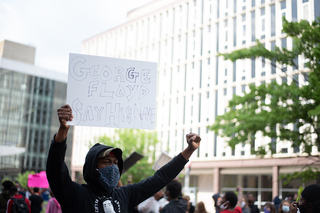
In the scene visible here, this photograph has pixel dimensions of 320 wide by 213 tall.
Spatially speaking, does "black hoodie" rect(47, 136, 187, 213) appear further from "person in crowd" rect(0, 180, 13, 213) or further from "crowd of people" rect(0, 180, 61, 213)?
"person in crowd" rect(0, 180, 13, 213)

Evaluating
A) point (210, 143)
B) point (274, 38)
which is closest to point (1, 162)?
point (210, 143)

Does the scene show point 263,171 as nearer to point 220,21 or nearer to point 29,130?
point 220,21

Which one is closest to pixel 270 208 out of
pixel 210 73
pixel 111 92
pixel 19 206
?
pixel 19 206

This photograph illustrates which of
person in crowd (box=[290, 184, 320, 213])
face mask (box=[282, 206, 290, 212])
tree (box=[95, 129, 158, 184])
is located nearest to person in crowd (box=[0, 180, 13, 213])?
face mask (box=[282, 206, 290, 212])

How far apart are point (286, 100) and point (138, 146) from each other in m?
25.5

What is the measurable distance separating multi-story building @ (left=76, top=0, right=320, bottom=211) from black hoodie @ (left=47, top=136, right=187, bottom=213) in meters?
28.9

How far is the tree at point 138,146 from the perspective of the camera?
A: 39.1 m

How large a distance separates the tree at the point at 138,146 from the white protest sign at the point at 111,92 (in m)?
35.5

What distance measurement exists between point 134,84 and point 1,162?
63243mm

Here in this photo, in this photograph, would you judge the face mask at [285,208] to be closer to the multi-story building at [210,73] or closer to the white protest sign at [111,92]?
the white protest sign at [111,92]

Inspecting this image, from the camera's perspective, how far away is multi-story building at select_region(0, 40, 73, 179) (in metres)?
63.7

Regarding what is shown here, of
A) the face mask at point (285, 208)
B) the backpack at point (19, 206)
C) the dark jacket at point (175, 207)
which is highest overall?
the dark jacket at point (175, 207)

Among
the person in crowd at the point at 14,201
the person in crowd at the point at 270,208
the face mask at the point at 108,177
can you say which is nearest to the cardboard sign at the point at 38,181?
the person in crowd at the point at 14,201

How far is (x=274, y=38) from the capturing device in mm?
36500
